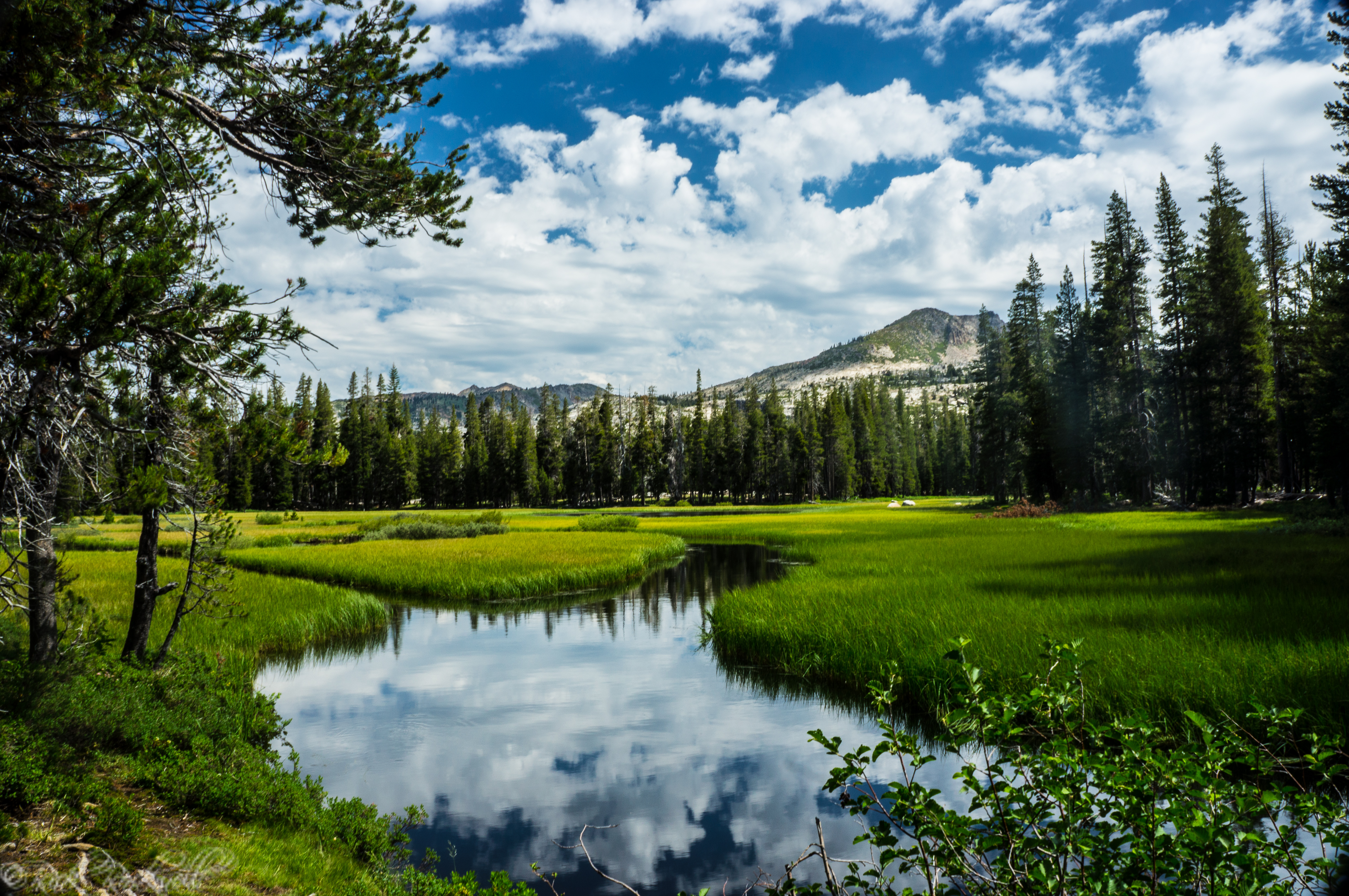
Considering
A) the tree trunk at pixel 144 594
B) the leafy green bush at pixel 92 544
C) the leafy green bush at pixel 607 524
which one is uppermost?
the tree trunk at pixel 144 594

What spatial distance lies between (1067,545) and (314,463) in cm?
2648

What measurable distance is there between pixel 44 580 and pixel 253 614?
10.9m

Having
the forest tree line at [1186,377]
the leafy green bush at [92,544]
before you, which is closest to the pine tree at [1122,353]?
the forest tree line at [1186,377]

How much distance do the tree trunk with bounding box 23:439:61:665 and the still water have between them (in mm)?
3628

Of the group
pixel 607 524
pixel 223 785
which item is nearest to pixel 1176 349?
pixel 607 524

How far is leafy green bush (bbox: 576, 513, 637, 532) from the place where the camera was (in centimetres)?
5003

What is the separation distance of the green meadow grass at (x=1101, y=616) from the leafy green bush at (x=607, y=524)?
85.1ft

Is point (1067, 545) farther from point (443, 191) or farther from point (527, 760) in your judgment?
point (443, 191)

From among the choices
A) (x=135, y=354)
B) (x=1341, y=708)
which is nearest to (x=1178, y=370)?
(x=1341, y=708)

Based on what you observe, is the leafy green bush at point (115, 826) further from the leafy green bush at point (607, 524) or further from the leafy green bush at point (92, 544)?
the leafy green bush at point (607, 524)

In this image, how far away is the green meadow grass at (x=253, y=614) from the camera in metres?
14.7

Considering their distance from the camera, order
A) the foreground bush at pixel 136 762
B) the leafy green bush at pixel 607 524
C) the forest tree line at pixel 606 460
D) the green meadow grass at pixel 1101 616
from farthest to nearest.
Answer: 1. the forest tree line at pixel 606 460
2. the leafy green bush at pixel 607 524
3. the green meadow grass at pixel 1101 616
4. the foreground bush at pixel 136 762

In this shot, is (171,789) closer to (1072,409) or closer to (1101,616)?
(1101,616)

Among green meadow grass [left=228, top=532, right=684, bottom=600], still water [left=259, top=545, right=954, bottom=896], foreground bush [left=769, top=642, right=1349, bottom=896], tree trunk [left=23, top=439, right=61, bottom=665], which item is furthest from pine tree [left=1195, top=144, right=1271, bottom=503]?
tree trunk [left=23, top=439, right=61, bottom=665]
